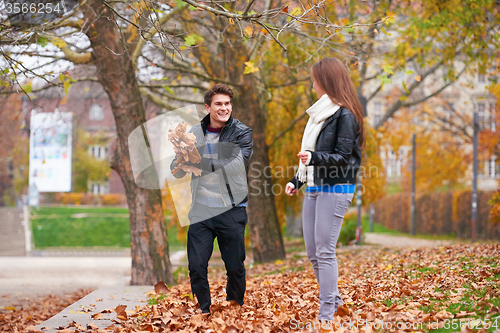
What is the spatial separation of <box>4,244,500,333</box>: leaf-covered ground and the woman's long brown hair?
4.57 ft

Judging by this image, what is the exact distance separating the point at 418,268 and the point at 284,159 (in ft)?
19.7

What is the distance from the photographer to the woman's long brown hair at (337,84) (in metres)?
4.04

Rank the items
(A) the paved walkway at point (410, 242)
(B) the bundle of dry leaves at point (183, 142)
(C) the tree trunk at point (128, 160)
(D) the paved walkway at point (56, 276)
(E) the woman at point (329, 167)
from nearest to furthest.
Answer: (E) the woman at point (329, 167) → (B) the bundle of dry leaves at point (183, 142) → (C) the tree trunk at point (128, 160) → (D) the paved walkway at point (56, 276) → (A) the paved walkway at point (410, 242)

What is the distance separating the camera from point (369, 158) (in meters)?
15.0

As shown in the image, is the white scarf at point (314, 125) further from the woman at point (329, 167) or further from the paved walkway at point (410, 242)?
the paved walkway at point (410, 242)

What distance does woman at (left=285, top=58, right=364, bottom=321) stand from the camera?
3.91 meters

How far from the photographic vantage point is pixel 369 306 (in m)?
4.46

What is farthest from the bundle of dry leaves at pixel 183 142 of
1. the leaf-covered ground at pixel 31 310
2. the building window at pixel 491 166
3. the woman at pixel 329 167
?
the building window at pixel 491 166

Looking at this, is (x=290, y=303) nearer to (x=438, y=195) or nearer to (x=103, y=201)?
(x=438, y=195)

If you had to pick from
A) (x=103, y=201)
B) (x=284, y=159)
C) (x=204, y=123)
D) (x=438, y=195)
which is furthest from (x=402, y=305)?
(x=103, y=201)

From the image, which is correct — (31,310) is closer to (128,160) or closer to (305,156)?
(128,160)

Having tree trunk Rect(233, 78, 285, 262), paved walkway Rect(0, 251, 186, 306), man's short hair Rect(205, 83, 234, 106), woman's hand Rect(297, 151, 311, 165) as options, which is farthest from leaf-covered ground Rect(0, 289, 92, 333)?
tree trunk Rect(233, 78, 285, 262)

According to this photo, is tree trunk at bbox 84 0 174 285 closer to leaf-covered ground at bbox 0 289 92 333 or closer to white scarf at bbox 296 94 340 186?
leaf-covered ground at bbox 0 289 92 333

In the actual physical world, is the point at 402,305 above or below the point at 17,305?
above
